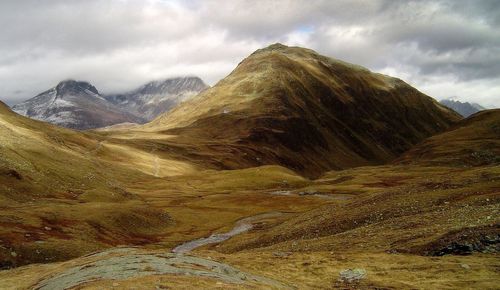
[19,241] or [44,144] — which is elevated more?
[44,144]

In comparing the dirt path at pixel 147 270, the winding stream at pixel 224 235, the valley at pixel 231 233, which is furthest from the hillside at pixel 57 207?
the dirt path at pixel 147 270

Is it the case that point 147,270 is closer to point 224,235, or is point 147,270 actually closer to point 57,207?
point 224,235

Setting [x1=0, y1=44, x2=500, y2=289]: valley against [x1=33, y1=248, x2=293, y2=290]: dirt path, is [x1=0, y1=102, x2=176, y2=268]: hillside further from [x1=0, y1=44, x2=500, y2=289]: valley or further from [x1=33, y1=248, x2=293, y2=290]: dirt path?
[x1=33, y1=248, x2=293, y2=290]: dirt path

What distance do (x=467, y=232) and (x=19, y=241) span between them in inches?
2158

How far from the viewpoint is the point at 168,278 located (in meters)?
27.0

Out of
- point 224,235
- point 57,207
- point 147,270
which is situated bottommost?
point 224,235

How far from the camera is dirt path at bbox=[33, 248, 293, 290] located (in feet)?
95.7

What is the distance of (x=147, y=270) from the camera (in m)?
29.9

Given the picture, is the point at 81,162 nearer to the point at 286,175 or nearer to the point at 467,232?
the point at 286,175

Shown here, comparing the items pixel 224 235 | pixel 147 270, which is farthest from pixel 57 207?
pixel 147 270

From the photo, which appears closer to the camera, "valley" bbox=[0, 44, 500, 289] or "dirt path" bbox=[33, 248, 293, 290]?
"dirt path" bbox=[33, 248, 293, 290]

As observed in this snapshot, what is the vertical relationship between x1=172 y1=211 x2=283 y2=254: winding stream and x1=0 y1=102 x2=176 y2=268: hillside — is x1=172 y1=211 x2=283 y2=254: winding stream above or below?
below

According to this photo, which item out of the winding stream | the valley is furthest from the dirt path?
the winding stream

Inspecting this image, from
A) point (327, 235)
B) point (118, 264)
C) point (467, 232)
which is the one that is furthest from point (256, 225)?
point (118, 264)
